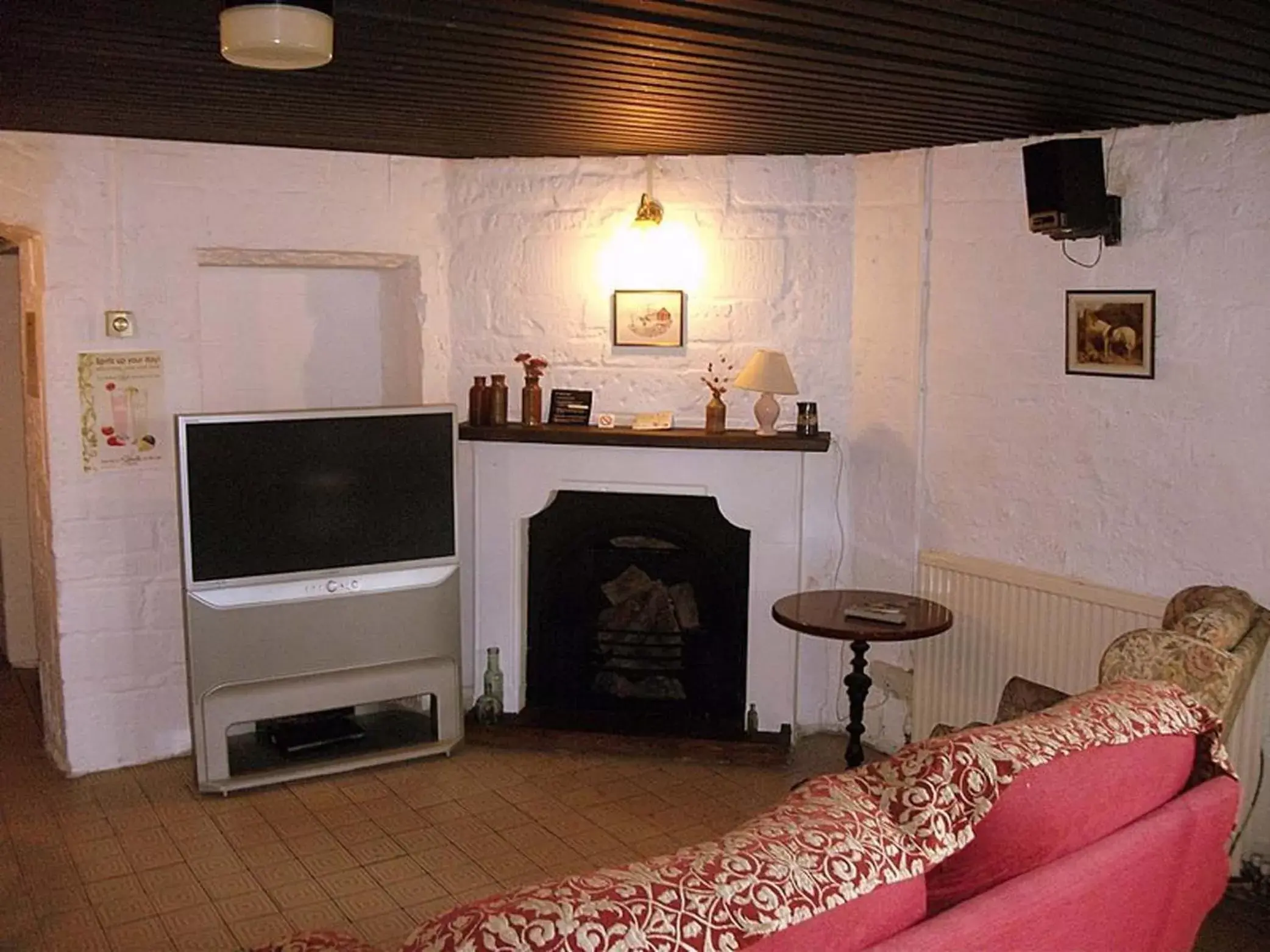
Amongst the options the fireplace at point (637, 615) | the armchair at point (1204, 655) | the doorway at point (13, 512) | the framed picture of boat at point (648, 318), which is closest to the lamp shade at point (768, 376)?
the framed picture of boat at point (648, 318)

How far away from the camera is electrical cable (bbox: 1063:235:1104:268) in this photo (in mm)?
3844

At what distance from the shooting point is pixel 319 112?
3.67 metres

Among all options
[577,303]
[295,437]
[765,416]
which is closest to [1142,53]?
[765,416]

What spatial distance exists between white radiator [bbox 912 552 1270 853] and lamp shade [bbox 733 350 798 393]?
0.80m

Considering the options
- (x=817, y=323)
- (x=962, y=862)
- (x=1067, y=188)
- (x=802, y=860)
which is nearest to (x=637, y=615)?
(x=817, y=323)

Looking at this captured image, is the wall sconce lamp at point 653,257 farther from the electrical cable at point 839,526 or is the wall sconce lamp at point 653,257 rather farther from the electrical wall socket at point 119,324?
the electrical wall socket at point 119,324

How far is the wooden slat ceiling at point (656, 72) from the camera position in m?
2.43

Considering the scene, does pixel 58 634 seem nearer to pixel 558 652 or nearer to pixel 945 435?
pixel 558 652

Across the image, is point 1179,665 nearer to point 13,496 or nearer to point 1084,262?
point 1084,262

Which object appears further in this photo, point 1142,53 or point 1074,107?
point 1074,107

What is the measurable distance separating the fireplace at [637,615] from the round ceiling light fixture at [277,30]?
2.75 meters

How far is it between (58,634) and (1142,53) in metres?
3.84

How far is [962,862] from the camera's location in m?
1.91

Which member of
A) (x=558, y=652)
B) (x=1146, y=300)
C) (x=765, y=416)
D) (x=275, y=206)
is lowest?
(x=558, y=652)
